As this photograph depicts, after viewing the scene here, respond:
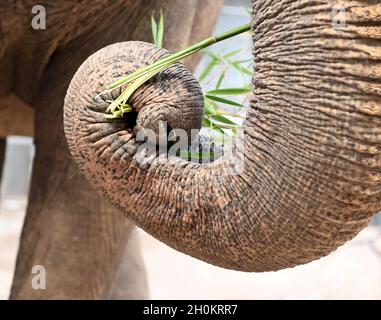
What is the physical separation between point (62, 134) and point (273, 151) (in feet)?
2.89

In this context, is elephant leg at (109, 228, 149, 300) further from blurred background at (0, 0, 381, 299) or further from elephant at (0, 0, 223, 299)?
elephant at (0, 0, 223, 299)

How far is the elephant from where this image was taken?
1538 mm

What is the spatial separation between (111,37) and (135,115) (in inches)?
23.6

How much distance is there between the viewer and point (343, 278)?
3184mm

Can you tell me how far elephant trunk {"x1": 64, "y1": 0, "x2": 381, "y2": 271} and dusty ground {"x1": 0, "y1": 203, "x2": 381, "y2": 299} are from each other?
6.27 ft

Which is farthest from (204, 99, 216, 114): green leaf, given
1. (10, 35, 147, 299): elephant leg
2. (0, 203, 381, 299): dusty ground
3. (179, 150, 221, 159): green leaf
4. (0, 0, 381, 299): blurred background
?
(0, 203, 381, 299): dusty ground

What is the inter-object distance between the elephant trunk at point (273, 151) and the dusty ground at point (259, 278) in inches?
75.3

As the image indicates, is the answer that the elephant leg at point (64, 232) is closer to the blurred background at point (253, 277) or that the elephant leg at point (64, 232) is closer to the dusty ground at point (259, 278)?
the blurred background at point (253, 277)

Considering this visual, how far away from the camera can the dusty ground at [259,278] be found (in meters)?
2.99

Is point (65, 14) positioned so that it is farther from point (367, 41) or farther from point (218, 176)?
point (367, 41)

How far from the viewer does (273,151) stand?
2.74 ft

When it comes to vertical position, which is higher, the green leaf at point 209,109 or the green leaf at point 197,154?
the green leaf at point 209,109

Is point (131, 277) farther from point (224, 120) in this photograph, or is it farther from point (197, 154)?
point (197, 154)

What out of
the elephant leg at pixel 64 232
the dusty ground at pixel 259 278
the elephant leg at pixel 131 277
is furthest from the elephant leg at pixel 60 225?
the dusty ground at pixel 259 278
